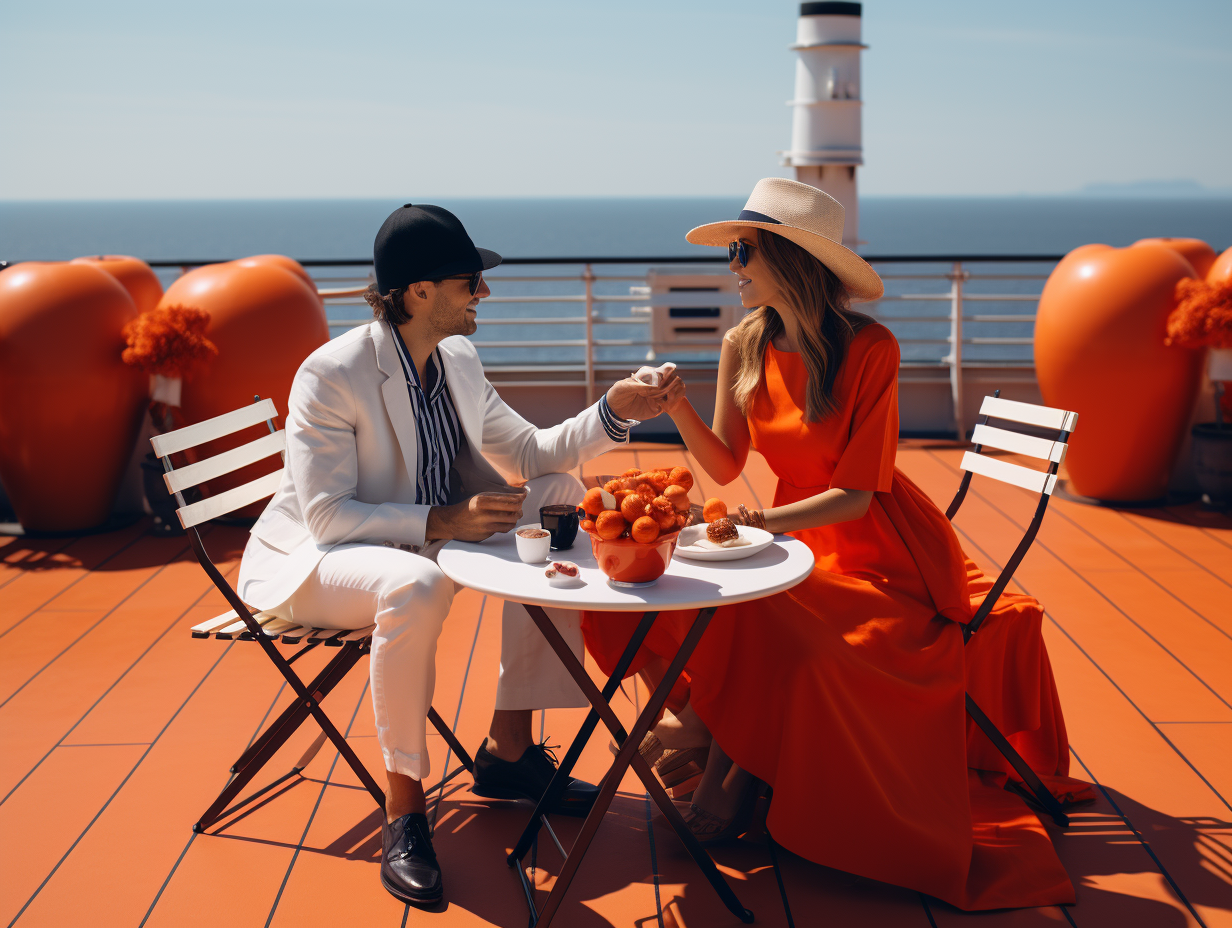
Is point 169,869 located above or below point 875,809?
below

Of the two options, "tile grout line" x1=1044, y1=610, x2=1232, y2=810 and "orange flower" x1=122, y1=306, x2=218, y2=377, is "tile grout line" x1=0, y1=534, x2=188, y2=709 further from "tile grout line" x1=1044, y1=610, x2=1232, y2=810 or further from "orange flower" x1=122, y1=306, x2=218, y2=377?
"tile grout line" x1=1044, y1=610, x2=1232, y2=810

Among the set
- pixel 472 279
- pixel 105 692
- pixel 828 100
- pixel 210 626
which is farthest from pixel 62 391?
pixel 828 100

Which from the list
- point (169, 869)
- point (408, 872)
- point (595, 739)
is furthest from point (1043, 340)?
point (169, 869)

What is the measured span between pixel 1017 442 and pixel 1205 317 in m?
2.65

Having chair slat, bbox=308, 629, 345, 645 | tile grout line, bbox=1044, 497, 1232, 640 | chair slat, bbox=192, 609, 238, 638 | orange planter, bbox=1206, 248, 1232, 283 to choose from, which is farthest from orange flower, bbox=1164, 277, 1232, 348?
chair slat, bbox=192, 609, 238, 638

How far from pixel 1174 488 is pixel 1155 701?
2581mm

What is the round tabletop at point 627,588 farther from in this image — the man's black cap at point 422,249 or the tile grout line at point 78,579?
the tile grout line at point 78,579

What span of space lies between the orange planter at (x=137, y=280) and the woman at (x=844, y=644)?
348cm

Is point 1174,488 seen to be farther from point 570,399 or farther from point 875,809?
point 875,809

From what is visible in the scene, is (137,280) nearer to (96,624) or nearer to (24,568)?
(24,568)

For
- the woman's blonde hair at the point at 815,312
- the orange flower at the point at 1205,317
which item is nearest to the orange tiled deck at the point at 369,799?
the woman's blonde hair at the point at 815,312

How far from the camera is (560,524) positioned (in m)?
1.87

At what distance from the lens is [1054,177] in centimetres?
8738

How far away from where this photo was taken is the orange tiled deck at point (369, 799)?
184cm
